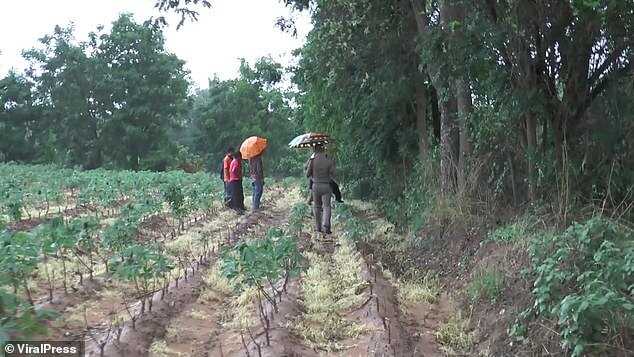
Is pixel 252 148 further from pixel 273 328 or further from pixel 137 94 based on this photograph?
pixel 137 94

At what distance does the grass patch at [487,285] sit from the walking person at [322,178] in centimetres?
508

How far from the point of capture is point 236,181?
15156 mm

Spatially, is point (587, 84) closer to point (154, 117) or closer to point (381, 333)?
point (381, 333)

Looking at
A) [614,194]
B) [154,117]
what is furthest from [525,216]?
[154,117]

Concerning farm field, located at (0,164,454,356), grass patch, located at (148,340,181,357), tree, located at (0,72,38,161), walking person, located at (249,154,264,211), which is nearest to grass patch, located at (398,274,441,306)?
farm field, located at (0,164,454,356)

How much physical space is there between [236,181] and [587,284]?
1164cm

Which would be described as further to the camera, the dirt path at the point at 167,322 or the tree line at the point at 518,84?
the tree line at the point at 518,84

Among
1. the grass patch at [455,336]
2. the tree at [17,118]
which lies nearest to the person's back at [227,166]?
the grass patch at [455,336]

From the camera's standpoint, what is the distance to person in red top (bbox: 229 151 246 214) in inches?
595

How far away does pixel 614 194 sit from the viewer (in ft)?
23.2

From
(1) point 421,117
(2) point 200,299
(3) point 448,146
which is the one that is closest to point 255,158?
(1) point 421,117

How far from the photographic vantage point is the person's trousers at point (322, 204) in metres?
11.2

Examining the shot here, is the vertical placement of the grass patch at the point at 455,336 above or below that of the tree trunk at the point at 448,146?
below

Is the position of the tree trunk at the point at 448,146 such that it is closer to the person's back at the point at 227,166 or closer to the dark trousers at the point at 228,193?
the person's back at the point at 227,166
